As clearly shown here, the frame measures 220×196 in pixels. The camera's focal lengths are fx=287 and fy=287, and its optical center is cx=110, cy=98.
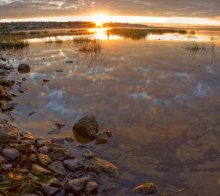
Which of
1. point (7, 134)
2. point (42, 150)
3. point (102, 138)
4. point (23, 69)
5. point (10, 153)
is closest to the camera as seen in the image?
point (10, 153)

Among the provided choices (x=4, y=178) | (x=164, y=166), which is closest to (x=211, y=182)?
(x=164, y=166)

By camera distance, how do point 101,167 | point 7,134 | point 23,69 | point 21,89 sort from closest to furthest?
point 101,167, point 7,134, point 21,89, point 23,69

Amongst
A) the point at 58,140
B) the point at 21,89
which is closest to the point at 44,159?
the point at 58,140

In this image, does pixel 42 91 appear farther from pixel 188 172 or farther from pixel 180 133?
pixel 188 172

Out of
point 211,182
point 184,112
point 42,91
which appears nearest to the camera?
point 211,182

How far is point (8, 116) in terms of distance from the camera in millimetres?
10477

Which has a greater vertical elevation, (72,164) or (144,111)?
(144,111)

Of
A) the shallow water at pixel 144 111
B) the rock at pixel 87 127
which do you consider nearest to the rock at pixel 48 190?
the shallow water at pixel 144 111

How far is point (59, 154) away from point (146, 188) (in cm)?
257

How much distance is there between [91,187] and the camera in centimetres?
614

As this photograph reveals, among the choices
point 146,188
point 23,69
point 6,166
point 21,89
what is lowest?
point 146,188

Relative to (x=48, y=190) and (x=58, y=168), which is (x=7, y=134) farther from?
(x=48, y=190)

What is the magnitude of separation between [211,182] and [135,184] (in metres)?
1.78

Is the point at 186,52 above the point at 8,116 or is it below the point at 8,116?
above
